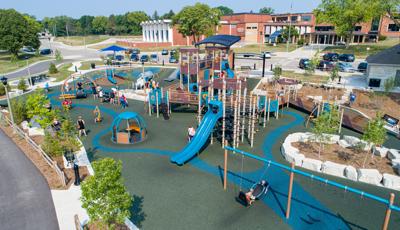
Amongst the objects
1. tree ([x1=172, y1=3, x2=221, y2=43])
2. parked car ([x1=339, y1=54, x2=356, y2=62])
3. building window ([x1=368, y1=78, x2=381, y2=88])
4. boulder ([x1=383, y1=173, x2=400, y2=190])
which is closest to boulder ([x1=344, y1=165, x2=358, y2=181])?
boulder ([x1=383, y1=173, x2=400, y2=190])

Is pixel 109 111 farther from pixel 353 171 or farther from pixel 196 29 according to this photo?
pixel 196 29

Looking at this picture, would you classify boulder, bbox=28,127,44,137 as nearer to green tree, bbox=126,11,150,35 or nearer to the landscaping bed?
the landscaping bed

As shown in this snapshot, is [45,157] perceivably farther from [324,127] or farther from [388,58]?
[388,58]

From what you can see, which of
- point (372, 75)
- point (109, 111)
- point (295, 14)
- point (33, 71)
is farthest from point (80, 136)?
point (295, 14)

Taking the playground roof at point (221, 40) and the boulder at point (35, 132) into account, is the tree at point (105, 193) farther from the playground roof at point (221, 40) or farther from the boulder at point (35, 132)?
the playground roof at point (221, 40)

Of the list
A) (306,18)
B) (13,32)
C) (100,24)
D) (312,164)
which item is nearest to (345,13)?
(306,18)

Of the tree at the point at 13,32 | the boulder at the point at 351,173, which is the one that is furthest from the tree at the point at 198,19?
the boulder at the point at 351,173
